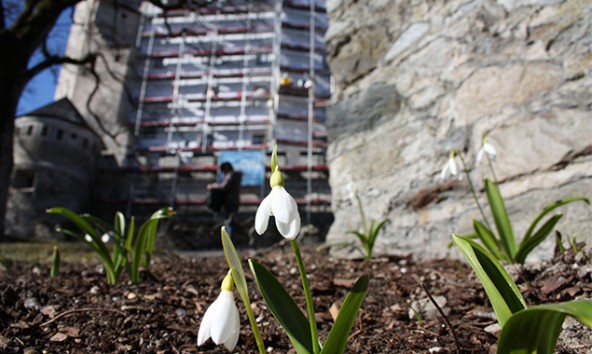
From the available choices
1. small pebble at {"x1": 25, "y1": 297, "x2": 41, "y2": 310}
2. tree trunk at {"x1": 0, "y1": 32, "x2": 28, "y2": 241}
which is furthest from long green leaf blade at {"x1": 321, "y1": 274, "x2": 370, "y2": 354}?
tree trunk at {"x1": 0, "y1": 32, "x2": 28, "y2": 241}

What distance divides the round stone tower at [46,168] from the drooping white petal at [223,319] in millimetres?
11962

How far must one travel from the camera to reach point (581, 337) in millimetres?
902

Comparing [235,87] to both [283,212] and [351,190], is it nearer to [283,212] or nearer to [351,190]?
[351,190]

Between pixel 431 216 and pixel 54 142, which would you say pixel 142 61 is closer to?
pixel 54 142

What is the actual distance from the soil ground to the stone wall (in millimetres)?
506

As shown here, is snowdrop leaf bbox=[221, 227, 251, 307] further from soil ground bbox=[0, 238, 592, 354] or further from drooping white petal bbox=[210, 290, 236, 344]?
soil ground bbox=[0, 238, 592, 354]

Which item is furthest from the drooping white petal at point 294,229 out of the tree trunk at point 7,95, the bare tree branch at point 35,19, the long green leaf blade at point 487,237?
the bare tree branch at point 35,19

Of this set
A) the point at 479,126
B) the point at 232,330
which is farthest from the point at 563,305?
the point at 479,126

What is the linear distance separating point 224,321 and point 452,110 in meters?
2.14

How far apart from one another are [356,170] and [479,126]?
0.98m

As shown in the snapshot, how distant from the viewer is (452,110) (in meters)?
2.31

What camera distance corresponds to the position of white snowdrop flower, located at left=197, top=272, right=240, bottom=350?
0.60 meters

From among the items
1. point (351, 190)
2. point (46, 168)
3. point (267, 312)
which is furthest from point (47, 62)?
point (267, 312)

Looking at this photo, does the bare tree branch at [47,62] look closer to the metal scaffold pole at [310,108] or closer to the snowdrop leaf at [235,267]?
the metal scaffold pole at [310,108]
